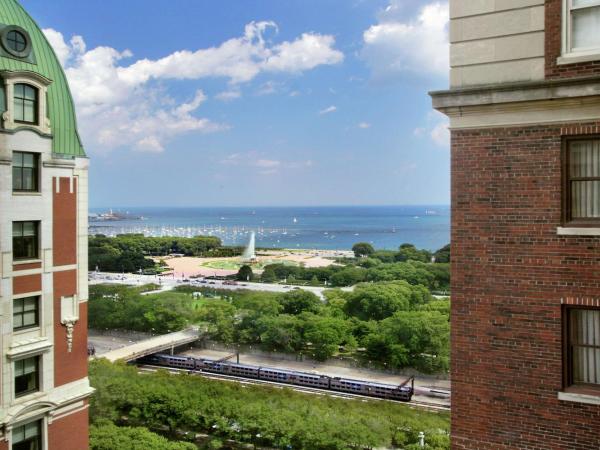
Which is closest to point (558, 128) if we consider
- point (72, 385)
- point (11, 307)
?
point (11, 307)

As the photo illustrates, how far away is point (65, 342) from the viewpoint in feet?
58.6

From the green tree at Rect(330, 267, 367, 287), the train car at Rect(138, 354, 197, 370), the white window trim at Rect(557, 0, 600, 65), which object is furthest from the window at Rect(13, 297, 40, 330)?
the green tree at Rect(330, 267, 367, 287)

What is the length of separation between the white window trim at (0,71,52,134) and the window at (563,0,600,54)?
14.4m

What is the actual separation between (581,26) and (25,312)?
15877 mm

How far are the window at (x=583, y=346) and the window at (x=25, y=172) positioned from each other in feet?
49.1

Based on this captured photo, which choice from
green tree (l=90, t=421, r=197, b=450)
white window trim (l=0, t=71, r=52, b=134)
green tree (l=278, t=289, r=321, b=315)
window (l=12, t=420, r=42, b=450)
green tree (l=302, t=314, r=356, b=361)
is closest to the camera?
white window trim (l=0, t=71, r=52, b=134)

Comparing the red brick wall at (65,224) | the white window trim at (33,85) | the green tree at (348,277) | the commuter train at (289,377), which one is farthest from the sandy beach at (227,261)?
the white window trim at (33,85)

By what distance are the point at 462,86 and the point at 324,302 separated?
207ft

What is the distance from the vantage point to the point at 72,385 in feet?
59.4

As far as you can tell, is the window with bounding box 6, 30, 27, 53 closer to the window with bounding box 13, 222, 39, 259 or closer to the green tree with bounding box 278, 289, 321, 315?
the window with bounding box 13, 222, 39, 259

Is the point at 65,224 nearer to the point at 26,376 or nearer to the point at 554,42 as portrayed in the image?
the point at 26,376

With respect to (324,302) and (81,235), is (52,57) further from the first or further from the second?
(324,302)

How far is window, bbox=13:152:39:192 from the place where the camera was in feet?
53.9

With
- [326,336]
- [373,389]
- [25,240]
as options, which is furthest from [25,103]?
[326,336]
